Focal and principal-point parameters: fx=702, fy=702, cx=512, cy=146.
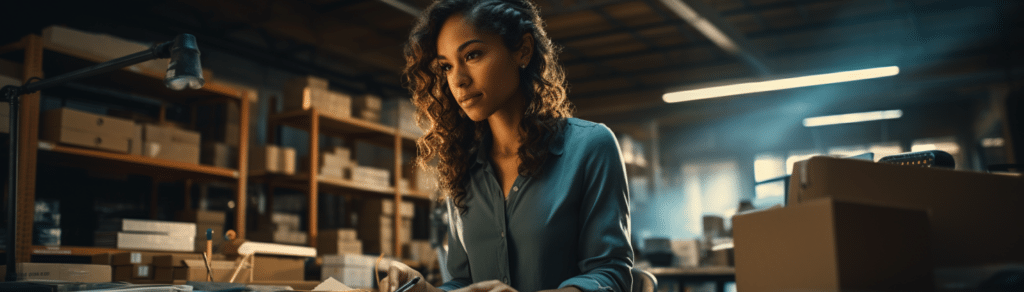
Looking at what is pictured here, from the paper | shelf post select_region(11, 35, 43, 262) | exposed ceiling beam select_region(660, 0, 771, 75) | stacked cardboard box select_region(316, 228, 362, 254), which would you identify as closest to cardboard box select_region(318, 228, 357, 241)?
stacked cardboard box select_region(316, 228, 362, 254)

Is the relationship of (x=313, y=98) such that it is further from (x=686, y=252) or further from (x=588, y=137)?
(x=588, y=137)

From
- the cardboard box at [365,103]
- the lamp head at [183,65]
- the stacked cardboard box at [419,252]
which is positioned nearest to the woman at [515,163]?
the lamp head at [183,65]

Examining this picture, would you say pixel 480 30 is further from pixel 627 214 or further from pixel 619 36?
pixel 619 36

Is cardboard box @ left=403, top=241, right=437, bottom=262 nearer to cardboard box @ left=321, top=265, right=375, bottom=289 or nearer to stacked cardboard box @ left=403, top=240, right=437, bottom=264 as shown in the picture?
stacked cardboard box @ left=403, top=240, right=437, bottom=264

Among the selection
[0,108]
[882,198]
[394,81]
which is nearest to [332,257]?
[0,108]

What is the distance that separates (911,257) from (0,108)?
11.5 ft

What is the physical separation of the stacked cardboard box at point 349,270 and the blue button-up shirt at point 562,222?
346 centimetres

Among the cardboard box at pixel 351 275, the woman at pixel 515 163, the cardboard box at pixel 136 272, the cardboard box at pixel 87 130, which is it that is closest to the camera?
the woman at pixel 515 163

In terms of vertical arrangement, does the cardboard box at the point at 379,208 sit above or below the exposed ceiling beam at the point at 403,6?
below

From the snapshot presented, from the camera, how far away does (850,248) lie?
0.94 meters

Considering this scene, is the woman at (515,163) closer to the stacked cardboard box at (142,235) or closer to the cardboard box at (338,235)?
the stacked cardboard box at (142,235)

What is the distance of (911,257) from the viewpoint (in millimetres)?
978

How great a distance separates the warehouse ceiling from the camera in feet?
18.2

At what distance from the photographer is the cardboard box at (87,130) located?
336cm
